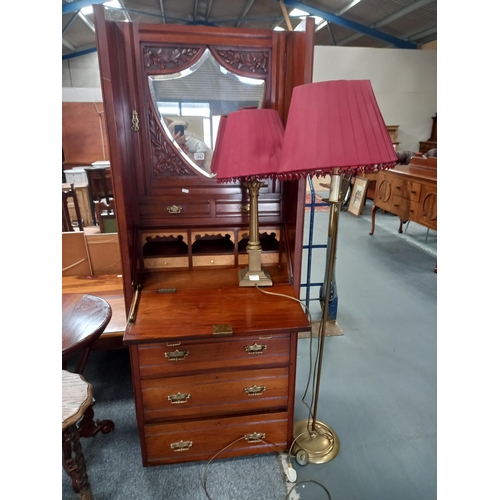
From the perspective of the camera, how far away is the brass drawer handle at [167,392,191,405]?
1268 mm

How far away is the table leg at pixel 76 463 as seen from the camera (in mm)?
1082

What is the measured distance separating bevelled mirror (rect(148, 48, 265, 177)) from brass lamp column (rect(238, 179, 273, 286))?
25 centimetres

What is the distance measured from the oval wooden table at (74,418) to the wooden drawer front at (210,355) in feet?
0.74

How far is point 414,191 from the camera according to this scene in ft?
11.0

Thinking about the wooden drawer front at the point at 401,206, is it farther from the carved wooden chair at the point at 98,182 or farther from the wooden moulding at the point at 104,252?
the carved wooden chair at the point at 98,182

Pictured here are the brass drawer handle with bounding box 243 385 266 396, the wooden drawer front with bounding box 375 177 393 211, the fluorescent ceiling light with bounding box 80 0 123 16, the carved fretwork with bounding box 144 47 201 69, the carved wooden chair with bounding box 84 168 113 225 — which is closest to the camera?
the carved fretwork with bounding box 144 47 201 69

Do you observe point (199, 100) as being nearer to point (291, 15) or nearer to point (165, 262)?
point (165, 262)

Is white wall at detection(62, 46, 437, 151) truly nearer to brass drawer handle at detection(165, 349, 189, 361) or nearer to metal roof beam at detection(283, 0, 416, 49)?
metal roof beam at detection(283, 0, 416, 49)

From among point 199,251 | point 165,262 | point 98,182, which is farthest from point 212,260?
point 98,182

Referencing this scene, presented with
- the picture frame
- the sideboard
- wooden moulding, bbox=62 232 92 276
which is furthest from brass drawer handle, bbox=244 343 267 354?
the picture frame

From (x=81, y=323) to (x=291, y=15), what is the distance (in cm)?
779

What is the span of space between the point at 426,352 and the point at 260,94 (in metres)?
1.85

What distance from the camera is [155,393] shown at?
1250 mm

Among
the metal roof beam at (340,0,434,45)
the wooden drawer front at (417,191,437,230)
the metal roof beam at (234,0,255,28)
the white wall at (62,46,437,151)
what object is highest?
the metal roof beam at (234,0,255,28)
